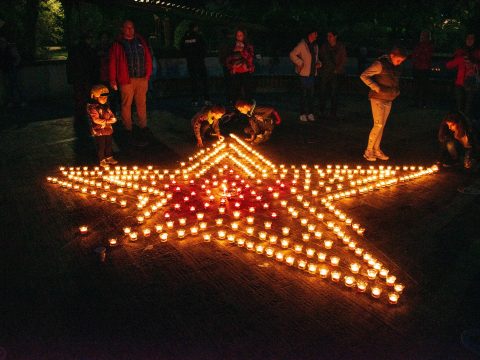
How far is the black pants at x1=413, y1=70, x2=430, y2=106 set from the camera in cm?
1239

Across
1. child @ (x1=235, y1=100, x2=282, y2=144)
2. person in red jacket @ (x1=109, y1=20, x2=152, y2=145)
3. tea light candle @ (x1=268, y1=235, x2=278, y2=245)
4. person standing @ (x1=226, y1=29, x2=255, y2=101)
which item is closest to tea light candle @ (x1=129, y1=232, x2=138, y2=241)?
tea light candle @ (x1=268, y1=235, x2=278, y2=245)

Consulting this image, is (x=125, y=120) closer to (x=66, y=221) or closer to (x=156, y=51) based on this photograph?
(x=66, y=221)

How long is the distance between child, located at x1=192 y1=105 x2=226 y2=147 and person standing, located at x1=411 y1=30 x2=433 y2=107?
666cm

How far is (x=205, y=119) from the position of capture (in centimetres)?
876

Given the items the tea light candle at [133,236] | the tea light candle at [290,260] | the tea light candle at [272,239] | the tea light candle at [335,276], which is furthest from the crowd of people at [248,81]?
the tea light candle at [335,276]

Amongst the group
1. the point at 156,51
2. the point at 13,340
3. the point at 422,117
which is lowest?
the point at 13,340

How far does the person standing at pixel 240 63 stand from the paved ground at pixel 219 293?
5.40 m

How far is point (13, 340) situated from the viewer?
3.56 metres

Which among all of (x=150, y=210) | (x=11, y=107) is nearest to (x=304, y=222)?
(x=150, y=210)

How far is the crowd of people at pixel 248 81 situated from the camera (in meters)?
7.26

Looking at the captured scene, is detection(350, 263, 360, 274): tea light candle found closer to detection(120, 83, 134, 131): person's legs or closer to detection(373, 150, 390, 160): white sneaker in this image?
detection(373, 150, 390, 160): white sneaker

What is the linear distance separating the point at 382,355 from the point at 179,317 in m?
1.70

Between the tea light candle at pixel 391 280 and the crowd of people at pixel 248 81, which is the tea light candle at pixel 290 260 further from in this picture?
the crowd of people at pixel 248 81

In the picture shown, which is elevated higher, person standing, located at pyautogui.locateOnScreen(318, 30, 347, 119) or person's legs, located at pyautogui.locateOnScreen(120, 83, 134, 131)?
person standing, located at pyautogui.locateOnScreen(318, 30, 347, 119)
